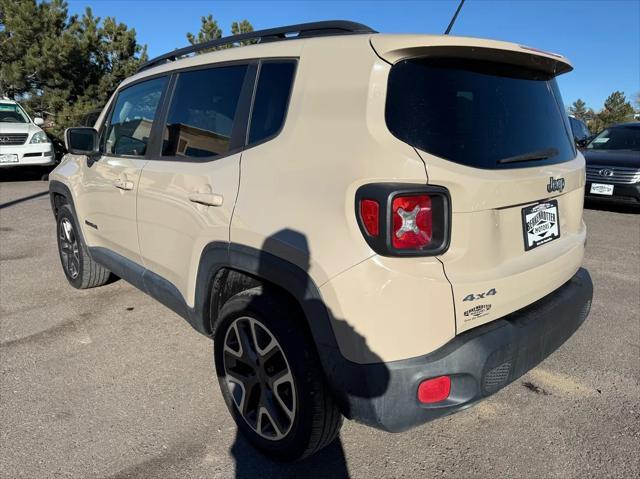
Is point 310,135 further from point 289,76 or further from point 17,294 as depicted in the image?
point 17,294

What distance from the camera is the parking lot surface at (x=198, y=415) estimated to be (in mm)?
2271

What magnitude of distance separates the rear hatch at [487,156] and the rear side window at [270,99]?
0.50 m

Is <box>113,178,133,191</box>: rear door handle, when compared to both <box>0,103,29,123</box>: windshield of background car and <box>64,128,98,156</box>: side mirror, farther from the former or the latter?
<box>0,103,29,123</box>: windshield of background car

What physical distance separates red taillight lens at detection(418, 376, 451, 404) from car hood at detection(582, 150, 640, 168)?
8009 mm

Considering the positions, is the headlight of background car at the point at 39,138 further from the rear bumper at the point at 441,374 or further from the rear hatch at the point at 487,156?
the rear bumper at the point at 441,374

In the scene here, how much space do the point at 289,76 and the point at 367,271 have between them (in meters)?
0.99

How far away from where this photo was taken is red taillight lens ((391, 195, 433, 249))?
5.70 ft

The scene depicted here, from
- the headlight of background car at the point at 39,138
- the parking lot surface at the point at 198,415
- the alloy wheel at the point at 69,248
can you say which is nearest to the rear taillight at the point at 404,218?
the parking lot surface at the point at 198,415

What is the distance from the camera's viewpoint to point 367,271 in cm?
175

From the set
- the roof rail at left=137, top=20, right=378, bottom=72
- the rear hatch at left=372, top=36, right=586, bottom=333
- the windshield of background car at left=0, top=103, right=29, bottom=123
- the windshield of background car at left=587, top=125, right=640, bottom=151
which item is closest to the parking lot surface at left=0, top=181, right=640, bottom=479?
the rear hatch at left=372, top=36, right=586, bottom=333

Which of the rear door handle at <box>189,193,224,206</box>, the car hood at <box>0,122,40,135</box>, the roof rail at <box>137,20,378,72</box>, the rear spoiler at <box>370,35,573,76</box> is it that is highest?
the car hood at <box>0,122,40,135</box>

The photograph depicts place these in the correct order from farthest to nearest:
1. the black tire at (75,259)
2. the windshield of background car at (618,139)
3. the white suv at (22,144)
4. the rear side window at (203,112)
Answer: the white suv at (22,144) < the windshield of background car at (618,139) < the black tire at (75,259) < the rear side window at (203,112)

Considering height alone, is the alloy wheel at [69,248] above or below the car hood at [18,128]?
below

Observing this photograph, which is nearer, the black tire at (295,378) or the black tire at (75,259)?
the black tire at (295,378)
